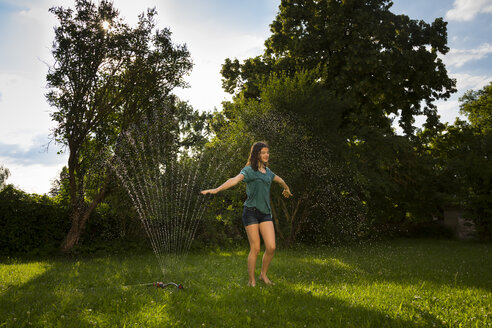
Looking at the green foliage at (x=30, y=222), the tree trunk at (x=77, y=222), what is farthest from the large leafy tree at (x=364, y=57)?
the green foliage at (x=30, y=222)

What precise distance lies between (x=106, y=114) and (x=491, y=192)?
62.4 feet

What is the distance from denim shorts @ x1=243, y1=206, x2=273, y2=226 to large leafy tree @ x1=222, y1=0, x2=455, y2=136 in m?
12.1

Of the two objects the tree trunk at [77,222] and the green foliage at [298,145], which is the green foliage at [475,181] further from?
the tree trunk at [77,222]

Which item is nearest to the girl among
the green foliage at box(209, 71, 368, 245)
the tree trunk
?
the green foliage at box(209, 71, 368, 245)

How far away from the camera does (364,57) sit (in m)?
17.5

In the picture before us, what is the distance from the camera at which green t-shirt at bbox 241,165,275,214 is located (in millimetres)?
6176

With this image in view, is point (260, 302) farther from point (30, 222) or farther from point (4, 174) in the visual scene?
point (4, 174)

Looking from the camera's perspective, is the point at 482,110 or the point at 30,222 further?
the point at 482,110

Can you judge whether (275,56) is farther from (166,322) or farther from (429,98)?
(166,322)

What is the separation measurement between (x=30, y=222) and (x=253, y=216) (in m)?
11.9

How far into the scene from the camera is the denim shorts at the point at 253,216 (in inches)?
243

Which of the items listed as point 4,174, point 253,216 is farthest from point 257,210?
point 4,174

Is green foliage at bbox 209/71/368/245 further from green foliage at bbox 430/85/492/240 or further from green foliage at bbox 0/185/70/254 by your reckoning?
green foliage at bbox 0/185/70/254

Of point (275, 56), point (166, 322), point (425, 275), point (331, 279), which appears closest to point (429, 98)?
point (275, 56)
